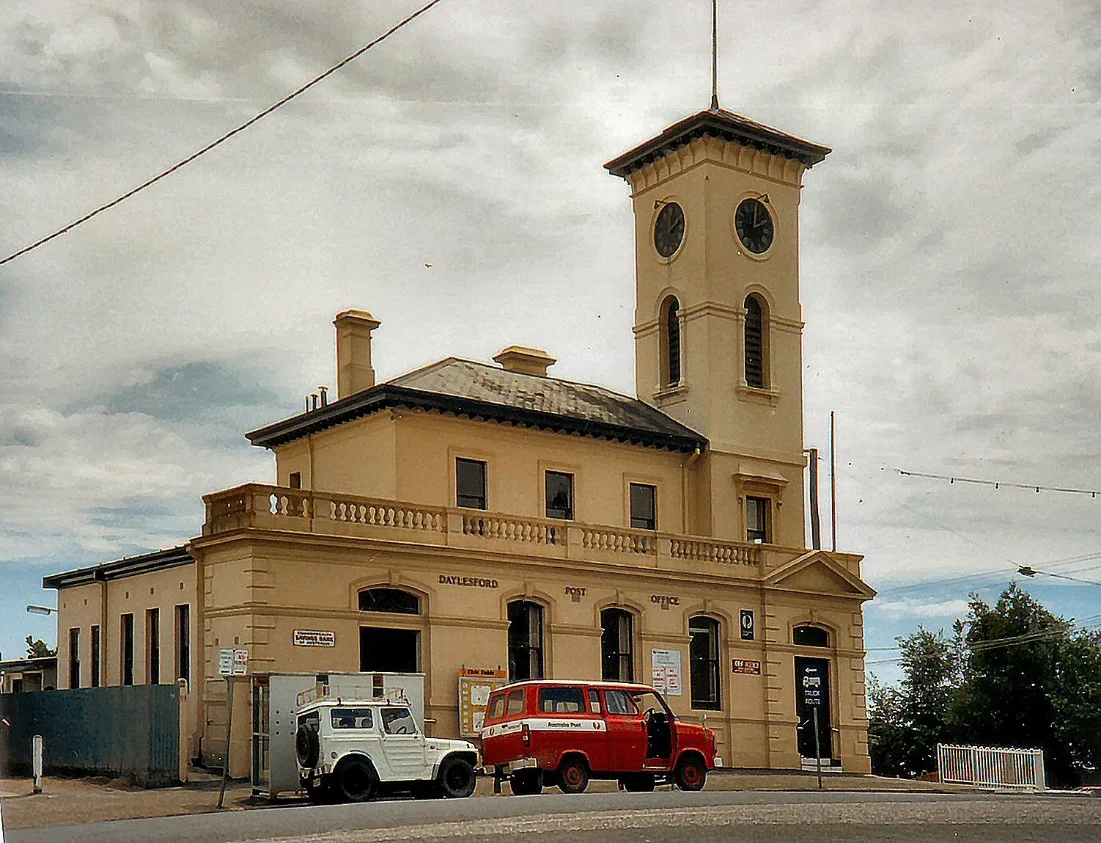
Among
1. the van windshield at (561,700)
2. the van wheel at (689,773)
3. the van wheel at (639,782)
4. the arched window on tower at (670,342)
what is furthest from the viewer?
the arched window on tower at (670,342)

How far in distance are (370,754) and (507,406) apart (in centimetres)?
1401

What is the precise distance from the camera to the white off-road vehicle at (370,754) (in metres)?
24.9

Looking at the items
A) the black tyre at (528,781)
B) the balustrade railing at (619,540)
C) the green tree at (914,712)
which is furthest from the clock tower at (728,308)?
the green tree at (914,712)

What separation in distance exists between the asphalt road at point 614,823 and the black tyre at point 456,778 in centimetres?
209

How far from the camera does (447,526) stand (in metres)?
33.9

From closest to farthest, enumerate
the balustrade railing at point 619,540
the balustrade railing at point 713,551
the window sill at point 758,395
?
the balustrade railing at point 619,540 → the balustrade railing at point 713,551 → the window sill at point 758,395

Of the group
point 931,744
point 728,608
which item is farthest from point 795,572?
point 931,744

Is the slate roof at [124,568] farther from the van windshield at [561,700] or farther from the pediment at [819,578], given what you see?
the pediment at [819,578]

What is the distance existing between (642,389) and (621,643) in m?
10.1

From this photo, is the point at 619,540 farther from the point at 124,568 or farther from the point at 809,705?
the point at 124,568

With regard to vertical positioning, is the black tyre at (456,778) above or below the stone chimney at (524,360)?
below

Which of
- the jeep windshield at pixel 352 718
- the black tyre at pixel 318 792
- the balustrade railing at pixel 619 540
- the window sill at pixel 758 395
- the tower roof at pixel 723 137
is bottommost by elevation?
the black tyre at pixel 318 792

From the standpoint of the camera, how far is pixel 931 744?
6956cm

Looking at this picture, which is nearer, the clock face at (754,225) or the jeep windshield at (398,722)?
the jeep windshield at (398,722)
